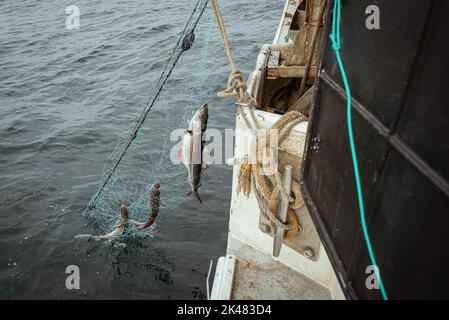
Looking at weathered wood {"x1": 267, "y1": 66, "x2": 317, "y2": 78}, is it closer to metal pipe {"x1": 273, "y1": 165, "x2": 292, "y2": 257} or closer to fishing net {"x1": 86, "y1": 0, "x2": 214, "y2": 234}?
fishing net {"x1": 86, "y1": 0, "x2": 214, "y2": 234}

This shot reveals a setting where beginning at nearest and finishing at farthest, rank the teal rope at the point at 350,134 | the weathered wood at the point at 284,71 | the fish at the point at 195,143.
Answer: the teal rope at the point at 350,134
the fish at the point at 195,143
the weathered wood at the point at 284,71

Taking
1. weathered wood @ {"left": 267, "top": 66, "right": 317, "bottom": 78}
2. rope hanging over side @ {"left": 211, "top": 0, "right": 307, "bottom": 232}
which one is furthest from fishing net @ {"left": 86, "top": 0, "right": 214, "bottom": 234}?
rope hanging over side @ {"left": 211, "top": 0, "right": 307, "bottom": 232}

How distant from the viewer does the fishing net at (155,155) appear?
332 inches

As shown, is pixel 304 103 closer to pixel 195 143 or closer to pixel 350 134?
pixel 195 143

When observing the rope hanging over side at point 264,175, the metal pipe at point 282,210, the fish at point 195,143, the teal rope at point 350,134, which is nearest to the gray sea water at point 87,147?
the metal pipe at point 282,210

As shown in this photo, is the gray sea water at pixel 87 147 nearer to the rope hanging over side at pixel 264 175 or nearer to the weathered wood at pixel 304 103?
the rope hanging over side at pixel 264 175

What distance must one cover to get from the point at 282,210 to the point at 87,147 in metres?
9.34

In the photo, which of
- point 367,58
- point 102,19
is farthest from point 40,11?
point 367,58

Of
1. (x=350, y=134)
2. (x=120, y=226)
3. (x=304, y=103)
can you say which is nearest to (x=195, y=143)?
(x=304, y=103)

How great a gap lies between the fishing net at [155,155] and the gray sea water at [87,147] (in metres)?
0.50

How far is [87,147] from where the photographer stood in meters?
11.7

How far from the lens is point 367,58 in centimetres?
235

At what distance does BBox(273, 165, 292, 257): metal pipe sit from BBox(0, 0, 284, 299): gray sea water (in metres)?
3.09
